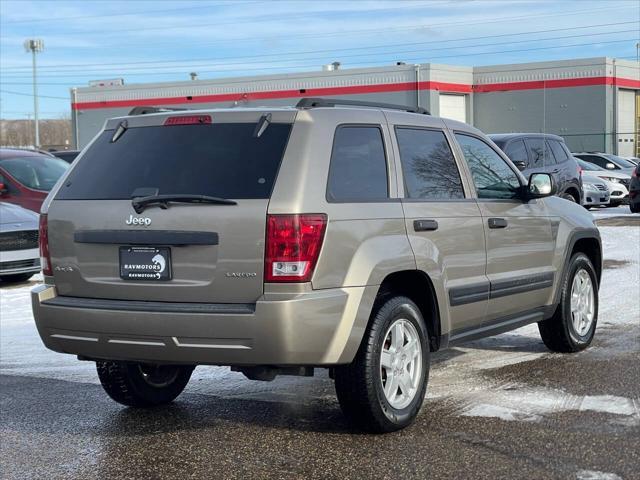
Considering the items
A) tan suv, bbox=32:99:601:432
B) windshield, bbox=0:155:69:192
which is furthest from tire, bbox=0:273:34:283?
tan suv, bbox=32:99:601:432

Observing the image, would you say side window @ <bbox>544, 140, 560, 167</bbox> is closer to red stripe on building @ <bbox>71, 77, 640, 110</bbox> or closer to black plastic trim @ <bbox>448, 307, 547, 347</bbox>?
black plastic trim @ <bbox>448, 307, 547, 347</bbox>

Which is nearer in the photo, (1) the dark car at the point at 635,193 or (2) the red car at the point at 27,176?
(2) the red car at the point at 27,176

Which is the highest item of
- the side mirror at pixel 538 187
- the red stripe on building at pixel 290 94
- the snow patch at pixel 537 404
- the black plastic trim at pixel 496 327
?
the red stripe on building at pixel 290 94

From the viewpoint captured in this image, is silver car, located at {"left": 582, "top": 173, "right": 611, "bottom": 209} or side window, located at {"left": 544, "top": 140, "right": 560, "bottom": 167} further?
silver car, located at {"left": 582, "top": 173, "right": 611, "bottom": 209}

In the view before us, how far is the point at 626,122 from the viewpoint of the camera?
1828 inches

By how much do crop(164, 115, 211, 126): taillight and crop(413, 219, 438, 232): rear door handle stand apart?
137 cm

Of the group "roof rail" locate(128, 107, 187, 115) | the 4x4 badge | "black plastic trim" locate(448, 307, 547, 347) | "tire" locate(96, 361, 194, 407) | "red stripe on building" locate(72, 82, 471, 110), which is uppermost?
"red stripe on building" locate(72, 82, 471, 110)

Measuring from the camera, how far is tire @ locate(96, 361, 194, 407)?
6.14m

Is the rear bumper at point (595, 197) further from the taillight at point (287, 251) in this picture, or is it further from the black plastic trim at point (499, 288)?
the taillight at point (287, 251)

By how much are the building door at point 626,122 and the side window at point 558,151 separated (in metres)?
28.2

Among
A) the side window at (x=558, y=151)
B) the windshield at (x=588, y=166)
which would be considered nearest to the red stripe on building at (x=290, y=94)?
the windshield at (x=588, y=166)

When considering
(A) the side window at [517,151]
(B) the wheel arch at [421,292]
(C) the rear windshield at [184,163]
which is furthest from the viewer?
(A) the side window at [517,151]

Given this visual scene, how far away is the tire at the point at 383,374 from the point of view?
5.31 metres

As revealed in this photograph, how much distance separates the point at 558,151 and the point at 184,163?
1286cm
